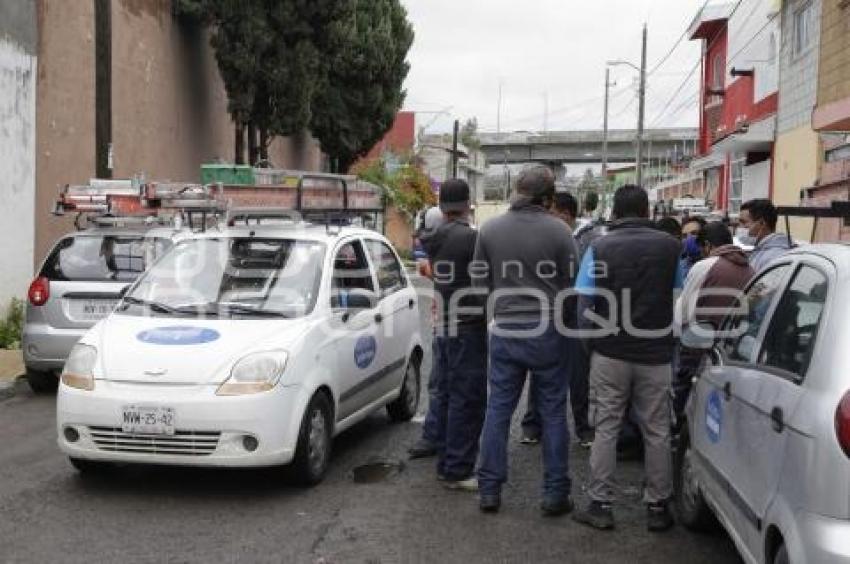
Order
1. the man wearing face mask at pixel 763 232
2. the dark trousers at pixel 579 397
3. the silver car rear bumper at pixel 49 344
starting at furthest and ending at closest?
1. the silver car rear bumper at pixel 49 344
2. the dark trousers at pixel 579 397
3. the man wearing face mask at pixel 763 232

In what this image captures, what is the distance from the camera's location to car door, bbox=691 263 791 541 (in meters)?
4.07

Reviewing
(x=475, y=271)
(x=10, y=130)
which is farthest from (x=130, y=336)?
(x=10, y=130)

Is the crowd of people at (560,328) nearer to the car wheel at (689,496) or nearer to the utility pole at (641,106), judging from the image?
the car wheel at (689,496)

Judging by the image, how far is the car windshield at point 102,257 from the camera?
8664mm

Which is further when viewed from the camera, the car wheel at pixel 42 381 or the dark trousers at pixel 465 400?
the car wheel at pixel 42 381

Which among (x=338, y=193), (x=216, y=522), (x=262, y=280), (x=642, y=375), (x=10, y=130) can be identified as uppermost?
(x=10, y=130)

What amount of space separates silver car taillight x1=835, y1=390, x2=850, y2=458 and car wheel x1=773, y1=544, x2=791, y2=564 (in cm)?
50

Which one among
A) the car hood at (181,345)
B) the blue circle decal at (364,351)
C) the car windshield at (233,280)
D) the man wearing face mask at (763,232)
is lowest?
the blue circle decal at (364,351)

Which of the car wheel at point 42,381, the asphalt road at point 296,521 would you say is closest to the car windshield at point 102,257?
the car wheel at point 42,381

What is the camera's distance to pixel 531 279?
17.6 feet

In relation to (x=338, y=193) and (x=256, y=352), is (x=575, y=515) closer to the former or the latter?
(x=256, y=352)

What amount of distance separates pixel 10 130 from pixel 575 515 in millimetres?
9597

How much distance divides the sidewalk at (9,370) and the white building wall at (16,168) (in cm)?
177

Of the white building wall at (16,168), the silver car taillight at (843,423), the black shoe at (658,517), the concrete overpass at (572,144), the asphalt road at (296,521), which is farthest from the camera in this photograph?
the concrete overpass at (572,144)
